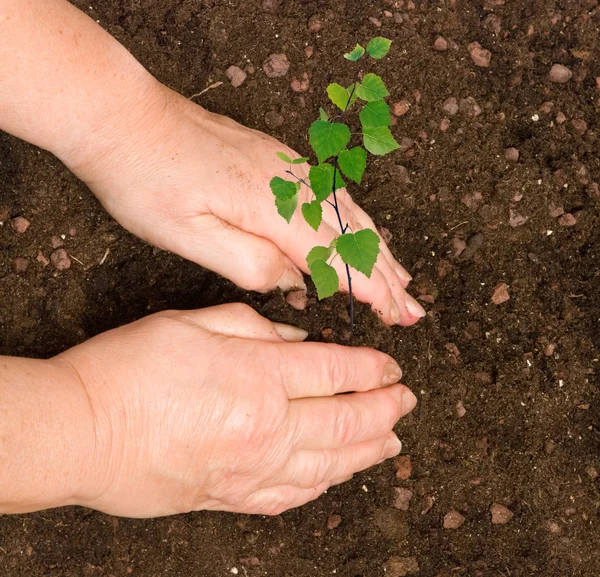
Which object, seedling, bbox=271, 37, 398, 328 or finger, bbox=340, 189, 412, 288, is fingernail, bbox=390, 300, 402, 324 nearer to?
finger, bbox=340, 189, 412, 288

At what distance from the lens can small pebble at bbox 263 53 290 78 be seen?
2.26 meters

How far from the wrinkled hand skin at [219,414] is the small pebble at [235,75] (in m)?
0.80

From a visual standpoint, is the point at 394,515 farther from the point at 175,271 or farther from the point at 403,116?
the point at 403,116

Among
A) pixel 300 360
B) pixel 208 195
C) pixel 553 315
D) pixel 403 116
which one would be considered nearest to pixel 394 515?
pixel 300 360

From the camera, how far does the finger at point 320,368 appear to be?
6.15ft

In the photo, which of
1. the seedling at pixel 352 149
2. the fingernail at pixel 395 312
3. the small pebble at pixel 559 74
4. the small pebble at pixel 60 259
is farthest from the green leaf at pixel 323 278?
the small pebble at pixel 559 74

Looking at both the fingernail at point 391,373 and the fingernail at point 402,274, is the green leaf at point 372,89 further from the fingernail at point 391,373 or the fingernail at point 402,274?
the fingernail at point 391,373

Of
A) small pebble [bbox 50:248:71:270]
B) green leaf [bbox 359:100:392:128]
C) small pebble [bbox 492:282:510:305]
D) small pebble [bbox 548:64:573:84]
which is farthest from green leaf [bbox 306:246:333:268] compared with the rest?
small pebble [bbox 548:64:573:84]

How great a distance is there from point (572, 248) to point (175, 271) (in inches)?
52.8

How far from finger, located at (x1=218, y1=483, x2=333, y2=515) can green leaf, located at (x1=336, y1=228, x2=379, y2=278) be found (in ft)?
2.54

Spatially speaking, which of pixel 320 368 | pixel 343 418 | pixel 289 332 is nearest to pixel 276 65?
pixel 289 332

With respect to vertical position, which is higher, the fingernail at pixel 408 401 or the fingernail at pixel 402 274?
the fingernail at pixel 402 274

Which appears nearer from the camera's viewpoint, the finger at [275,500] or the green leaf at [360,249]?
the green leaf at [360,249]

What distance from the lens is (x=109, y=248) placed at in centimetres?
219
